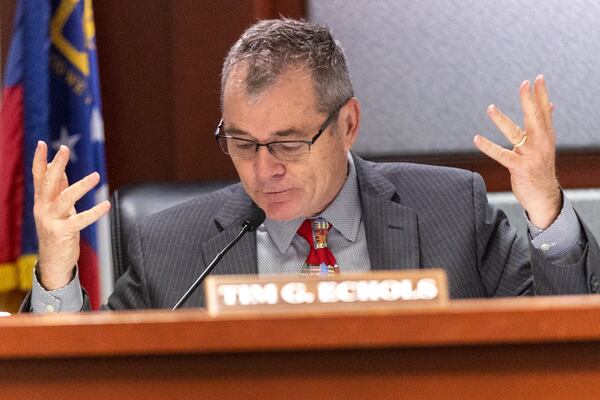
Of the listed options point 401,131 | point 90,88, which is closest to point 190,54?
point 90,88

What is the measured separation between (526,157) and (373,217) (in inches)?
19.6

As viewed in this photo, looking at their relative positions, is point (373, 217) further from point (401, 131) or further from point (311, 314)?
point (311, 314)

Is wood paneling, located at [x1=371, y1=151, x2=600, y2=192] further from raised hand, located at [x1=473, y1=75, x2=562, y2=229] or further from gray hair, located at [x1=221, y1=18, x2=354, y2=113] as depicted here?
raised hand, located at [x1=473, y1=75, x2=562, y2=229]

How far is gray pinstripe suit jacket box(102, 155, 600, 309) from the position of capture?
206 centimetres

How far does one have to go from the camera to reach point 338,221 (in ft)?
7.00

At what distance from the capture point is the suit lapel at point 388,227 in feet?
6.82

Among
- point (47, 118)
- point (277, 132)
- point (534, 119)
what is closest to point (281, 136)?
point (277, 132)

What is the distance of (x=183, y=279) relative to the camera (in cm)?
207

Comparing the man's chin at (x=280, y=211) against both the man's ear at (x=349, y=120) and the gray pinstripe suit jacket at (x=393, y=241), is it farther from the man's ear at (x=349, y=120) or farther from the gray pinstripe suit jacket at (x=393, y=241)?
the man's ear at (x=349, y=120)

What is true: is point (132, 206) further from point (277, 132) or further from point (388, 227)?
point (388, 227)

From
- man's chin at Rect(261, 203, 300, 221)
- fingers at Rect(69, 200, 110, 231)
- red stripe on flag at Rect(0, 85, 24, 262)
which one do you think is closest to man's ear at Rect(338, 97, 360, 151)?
man's chin at Rect(261, 203, 300, 221)

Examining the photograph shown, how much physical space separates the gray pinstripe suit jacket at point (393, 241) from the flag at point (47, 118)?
620 mm

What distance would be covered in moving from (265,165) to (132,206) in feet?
1.25

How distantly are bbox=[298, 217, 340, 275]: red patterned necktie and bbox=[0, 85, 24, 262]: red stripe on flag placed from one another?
3.14 feet
